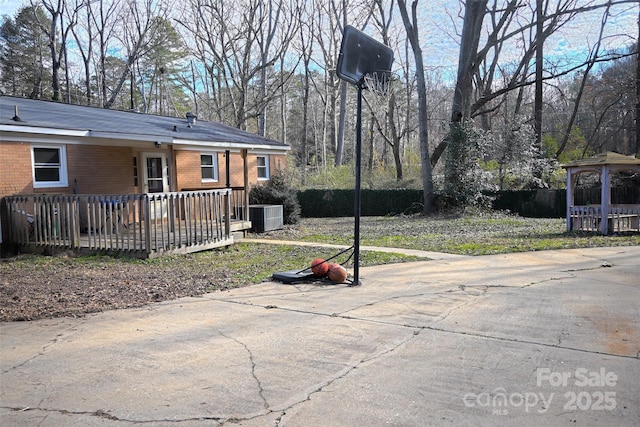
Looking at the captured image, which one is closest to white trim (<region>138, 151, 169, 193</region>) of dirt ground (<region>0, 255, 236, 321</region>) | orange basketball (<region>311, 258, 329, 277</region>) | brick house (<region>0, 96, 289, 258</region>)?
brick house (<region>0, 96, 289, 258</region>)

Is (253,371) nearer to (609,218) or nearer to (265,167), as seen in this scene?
(609,218)

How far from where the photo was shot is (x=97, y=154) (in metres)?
14.1

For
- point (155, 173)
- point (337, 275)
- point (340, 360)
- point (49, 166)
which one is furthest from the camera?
point (155, 173)

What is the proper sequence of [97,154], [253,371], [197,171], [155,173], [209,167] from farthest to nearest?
[209,167] < [197,171] < [155,173] < [97,154] < [253,371]

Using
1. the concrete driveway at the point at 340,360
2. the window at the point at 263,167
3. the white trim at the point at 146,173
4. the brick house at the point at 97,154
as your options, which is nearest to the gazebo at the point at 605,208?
the concrete driveway at the point at 340,360

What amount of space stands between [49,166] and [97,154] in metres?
1.53

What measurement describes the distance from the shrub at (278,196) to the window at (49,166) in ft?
22.3

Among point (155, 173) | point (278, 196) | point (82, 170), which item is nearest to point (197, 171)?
point (155, 173)

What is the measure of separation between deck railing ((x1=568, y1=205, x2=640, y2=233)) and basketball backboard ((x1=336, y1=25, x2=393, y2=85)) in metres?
9.36

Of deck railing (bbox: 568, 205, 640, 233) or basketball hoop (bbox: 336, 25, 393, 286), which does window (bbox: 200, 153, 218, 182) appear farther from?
deck railing (bbox: 568, 205, 640, 233)

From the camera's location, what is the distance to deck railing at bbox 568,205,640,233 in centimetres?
1384

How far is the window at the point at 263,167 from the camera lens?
21.2m

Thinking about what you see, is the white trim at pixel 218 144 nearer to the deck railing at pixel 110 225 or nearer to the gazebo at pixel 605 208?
the deck railing at pixel 110 225

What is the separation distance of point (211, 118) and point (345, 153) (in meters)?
13.1
